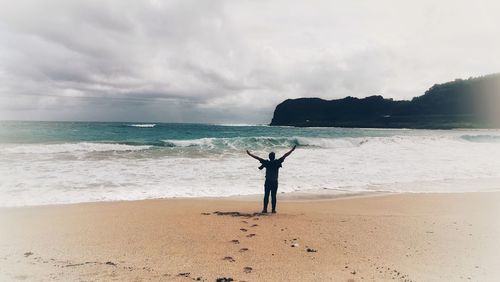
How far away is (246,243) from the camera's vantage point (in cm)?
627

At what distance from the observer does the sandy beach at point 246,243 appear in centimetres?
495

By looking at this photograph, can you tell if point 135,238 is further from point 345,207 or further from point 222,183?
point 222,183

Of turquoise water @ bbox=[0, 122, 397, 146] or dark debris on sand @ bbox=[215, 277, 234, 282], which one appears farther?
turquoise water @ bbox=[0, 122, 397, 146]

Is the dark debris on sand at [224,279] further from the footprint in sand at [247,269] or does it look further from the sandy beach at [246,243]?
the footprint in sand at [247,269]

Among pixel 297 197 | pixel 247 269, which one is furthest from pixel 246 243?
pixel 297 197

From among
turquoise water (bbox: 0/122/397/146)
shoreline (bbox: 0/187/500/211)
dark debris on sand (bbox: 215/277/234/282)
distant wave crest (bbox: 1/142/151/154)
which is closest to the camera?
dark debris on sand (bbox: 215/277/234/282)

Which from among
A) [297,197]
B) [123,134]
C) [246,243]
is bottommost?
[297,197]

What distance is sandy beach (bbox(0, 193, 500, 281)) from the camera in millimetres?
4945

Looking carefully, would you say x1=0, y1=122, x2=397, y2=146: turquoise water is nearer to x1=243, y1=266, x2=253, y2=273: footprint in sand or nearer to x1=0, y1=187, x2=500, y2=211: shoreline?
x1=0, y1=187, x2=500, y2=211: shoreline

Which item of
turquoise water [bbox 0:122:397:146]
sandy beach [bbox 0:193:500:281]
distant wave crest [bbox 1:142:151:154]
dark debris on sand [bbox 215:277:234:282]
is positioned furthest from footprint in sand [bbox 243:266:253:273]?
turquoise water [bbox 0:122:397:146]

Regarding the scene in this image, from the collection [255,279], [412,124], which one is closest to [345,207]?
[255,279]

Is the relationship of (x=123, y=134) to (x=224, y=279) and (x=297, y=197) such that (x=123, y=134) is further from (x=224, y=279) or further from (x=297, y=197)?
(x=224, y=279)

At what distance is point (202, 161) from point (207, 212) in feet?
35.6

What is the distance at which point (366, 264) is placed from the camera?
528 cm
